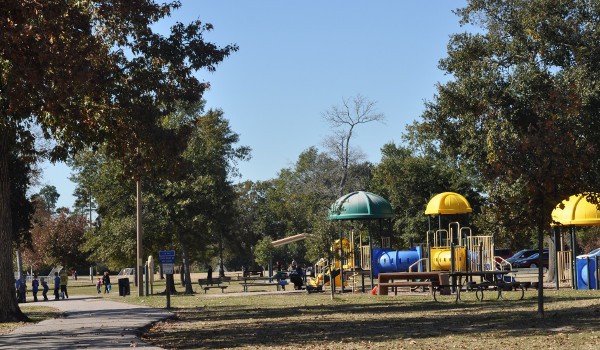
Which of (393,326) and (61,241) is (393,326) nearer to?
(393,326)

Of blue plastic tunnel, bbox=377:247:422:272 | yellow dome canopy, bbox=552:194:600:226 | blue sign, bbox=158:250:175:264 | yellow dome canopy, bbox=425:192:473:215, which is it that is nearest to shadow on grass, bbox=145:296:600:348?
blue sign, bbox=158:250:175:264

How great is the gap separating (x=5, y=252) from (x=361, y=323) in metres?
10.2

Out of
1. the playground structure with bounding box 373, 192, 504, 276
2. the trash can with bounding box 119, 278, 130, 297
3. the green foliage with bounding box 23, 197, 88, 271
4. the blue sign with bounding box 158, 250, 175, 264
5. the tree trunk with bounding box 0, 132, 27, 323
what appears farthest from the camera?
the green foliage with bounding box 23, 197, 88, 271

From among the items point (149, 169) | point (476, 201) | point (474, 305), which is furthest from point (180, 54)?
point (476, 201)

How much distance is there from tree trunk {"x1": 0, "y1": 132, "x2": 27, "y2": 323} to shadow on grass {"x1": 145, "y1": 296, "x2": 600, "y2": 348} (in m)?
4.61

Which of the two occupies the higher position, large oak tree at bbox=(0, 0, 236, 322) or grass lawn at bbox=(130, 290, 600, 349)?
large oak tree at bbox=(0, 0, 236, 322)

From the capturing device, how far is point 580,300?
24672 mm

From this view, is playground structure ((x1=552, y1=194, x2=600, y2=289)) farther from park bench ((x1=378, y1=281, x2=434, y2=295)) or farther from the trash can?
the trash can

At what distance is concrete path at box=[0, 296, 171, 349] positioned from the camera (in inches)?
655

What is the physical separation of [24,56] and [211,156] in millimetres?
30548

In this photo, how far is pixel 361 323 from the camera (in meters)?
20.7

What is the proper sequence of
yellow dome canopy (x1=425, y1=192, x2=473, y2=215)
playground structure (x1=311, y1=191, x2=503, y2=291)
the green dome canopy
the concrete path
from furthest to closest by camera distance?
the green dome canopy, yellow dome canopy (x1=425, y1=192, x2=473, y2=215), playground structure (x1=311, y1=191, x2=503, y2=291), the concrete path

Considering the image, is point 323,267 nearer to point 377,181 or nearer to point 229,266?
point 377,181

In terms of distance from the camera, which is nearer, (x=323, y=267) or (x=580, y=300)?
(x=580, y=300)
